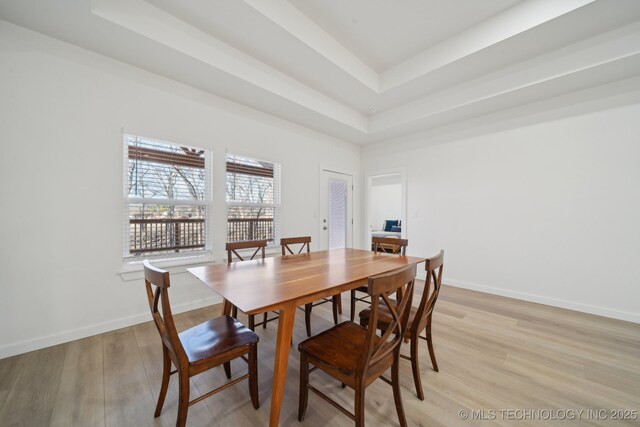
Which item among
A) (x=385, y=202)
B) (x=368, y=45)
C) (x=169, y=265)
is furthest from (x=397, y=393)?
(x=385, y=202)

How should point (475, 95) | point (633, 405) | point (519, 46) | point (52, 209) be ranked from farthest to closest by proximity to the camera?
point (475, 95) < point (519, 46) < point (52, 209) < point (633, 405)

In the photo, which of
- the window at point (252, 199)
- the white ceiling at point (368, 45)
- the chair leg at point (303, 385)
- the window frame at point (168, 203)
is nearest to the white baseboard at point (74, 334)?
the window frame at point (168, 203)

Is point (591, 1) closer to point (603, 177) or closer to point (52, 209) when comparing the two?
point (603, 177)

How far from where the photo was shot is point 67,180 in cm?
221

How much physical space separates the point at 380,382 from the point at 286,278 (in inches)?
41.1

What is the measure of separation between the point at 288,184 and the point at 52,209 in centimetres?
267

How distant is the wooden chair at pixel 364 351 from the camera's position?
1.08m

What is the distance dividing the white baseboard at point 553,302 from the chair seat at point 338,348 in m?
3.12

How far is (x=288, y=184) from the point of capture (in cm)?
395

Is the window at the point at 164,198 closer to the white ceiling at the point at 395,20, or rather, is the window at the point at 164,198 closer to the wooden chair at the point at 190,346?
the wooden chair at the point at 190,346

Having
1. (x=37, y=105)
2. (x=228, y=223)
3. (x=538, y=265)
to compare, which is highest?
(x=37, y=105)

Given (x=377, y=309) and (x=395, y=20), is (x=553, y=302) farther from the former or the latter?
(x=395, y=20)

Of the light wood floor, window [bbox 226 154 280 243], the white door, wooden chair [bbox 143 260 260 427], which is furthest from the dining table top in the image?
the white door

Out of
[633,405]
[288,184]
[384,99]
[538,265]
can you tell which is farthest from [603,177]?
[288,184]
